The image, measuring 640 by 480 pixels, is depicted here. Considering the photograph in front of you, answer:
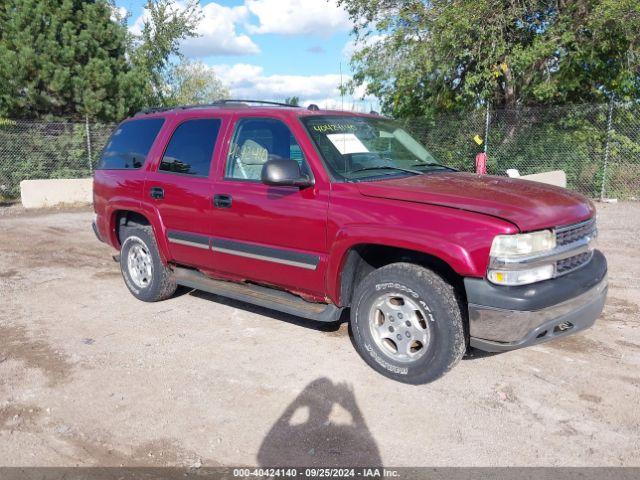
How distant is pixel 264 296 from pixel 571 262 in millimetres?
2367

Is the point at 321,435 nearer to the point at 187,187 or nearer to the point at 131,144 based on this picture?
the point at 187,187

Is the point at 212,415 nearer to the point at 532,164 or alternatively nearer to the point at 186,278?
the point at 186,278

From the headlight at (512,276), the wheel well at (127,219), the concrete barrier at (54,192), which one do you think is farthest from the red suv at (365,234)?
the concrete barrier at (54,192)

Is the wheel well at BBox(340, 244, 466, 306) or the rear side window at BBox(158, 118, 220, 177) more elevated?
the rear side window at BBox(158, 118, 220, 177)

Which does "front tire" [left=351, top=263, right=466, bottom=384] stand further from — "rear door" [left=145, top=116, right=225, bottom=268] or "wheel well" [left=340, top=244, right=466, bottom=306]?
"rear door" [left=145, top=116, right=225, bottom=268]

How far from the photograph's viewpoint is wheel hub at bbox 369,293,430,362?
380cm

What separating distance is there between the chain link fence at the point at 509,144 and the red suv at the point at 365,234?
839 cm

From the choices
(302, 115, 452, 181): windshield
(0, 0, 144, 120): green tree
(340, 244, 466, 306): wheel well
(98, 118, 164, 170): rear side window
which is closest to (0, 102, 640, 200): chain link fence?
(0, 0, 144, 120): green tree

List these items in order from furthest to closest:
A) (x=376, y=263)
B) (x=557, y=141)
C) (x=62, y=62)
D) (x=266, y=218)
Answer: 1. (x=62, y=62)
2. (x=557, y=141)
3. (x=266, y=218)
4. (x=376, y=263)

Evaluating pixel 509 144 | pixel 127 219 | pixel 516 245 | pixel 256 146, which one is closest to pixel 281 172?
pixel 256 146

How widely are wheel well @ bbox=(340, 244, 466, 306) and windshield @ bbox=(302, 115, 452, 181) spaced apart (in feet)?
1.82

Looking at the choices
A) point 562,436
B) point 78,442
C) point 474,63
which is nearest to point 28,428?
point 78,442

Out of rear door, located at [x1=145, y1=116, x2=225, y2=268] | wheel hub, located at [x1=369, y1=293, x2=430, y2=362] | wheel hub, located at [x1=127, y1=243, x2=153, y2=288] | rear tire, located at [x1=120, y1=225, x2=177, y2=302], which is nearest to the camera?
wheel hub, located at [x1=369, y1=293, x2=430, y2=362]

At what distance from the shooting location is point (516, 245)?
3371mm
